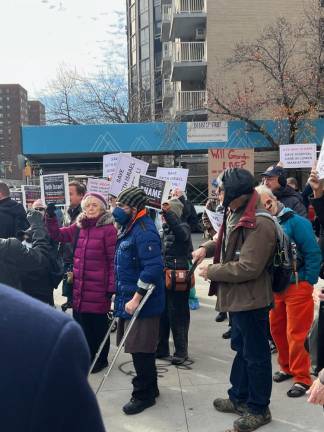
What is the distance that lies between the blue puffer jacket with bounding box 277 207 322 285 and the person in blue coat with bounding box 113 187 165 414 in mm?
1189

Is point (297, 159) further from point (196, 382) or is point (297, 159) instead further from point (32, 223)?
point (32, 223)

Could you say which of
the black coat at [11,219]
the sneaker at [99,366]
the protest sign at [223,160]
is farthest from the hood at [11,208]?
the protest sign at [223,160]

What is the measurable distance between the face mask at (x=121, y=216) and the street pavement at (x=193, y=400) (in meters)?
1.59

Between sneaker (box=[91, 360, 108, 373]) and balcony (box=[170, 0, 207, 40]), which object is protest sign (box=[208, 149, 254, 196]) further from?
balcony (box=[170, 0, 207, 40])

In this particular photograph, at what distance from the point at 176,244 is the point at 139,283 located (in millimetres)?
1552

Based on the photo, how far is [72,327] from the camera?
90 cm

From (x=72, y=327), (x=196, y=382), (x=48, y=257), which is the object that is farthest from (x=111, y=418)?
(x=72, y=327)

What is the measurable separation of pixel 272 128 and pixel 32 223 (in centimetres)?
1801

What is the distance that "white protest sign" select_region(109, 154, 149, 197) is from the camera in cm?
602

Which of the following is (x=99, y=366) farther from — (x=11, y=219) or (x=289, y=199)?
(x=289, y=199)

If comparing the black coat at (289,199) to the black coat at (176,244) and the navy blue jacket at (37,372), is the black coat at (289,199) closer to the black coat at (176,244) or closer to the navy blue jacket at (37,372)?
the black coat at (176,244)

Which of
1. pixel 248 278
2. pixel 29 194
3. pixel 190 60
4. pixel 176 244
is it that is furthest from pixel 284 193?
pixel 190 60

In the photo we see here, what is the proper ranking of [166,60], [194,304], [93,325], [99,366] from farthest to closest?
[166,60] < [194,304] < [99,366] < [93,325]

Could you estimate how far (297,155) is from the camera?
811 centimetres
